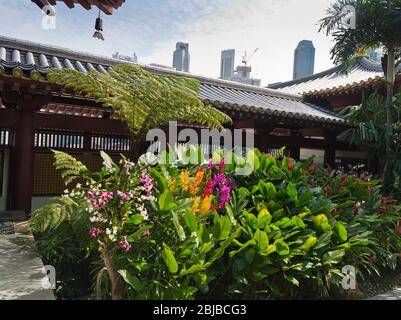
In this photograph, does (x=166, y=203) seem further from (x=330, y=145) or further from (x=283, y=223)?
(x=330, y=145)

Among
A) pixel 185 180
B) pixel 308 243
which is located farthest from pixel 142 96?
pixel 308 243

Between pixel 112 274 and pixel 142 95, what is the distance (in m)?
2.95

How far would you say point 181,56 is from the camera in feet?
264

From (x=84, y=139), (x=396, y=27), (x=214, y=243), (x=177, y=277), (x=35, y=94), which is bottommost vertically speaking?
(x=177, y=277)

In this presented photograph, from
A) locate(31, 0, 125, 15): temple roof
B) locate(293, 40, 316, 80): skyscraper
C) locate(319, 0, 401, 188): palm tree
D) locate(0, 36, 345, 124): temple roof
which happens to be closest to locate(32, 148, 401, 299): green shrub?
locate(0, 36, 345, 124): temple roof

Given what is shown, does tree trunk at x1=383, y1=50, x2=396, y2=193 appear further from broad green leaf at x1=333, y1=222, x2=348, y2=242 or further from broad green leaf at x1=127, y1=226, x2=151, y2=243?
broad green leaf at x1=127, y1=226, x2=151, y2=243

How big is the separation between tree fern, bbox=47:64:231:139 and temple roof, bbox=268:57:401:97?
6722 mm

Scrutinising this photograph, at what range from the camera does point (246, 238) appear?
3.93 m

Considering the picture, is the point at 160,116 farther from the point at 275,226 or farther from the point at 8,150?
the point at 8,150

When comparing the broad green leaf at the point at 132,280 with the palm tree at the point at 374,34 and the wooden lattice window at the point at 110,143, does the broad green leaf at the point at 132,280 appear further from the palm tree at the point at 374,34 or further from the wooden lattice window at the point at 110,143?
the palm tree at the point at 374,34

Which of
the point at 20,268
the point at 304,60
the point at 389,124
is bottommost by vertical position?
the point at 20,268

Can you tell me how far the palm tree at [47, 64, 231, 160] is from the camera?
16.7 feet

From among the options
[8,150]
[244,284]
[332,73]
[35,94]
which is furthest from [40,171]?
[332,73]
